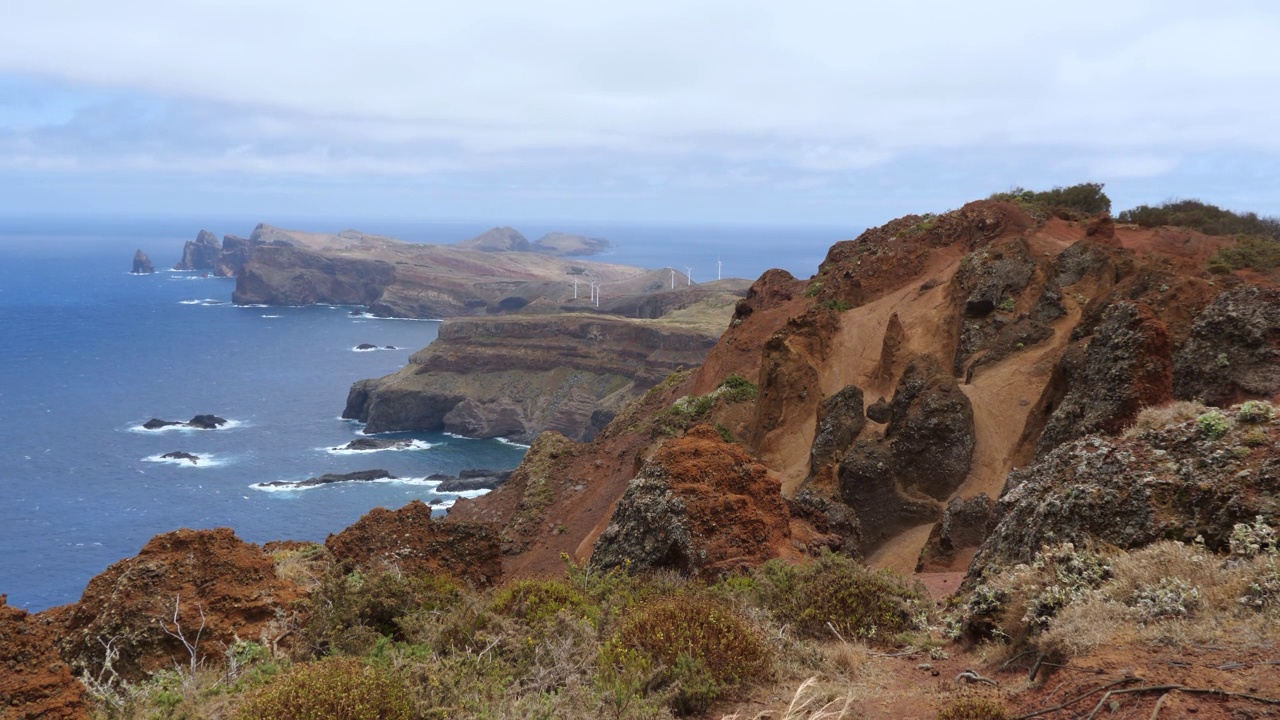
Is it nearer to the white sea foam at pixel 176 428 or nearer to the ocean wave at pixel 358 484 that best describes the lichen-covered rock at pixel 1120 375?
the ocean wave at pixel 358 484

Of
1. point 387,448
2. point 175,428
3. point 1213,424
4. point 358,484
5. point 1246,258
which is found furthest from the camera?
point 175,428

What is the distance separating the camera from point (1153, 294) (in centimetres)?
1859

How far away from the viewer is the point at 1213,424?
820 cm

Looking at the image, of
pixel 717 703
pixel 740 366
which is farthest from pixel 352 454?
pixel 717 703

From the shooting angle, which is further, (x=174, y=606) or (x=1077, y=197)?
(x=1077, y=197)

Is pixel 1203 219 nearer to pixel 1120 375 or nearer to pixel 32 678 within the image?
pixel 1120 375

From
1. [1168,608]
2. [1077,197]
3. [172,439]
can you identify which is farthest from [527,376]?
[1168,608]

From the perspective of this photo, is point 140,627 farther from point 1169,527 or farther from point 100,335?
point 100,335

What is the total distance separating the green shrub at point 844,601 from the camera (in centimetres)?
905

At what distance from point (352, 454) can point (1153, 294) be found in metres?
67.6

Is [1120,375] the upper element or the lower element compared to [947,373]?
upper

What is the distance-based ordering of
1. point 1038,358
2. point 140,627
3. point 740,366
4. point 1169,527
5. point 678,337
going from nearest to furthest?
1. point 1169,527
2. point 140,627
3. point 1038,358
4. point 740,366
5. point 678,337

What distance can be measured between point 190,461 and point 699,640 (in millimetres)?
71729

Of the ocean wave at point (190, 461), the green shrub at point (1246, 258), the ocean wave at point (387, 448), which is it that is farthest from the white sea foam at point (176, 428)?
the green shrub at point (1246, 258)
